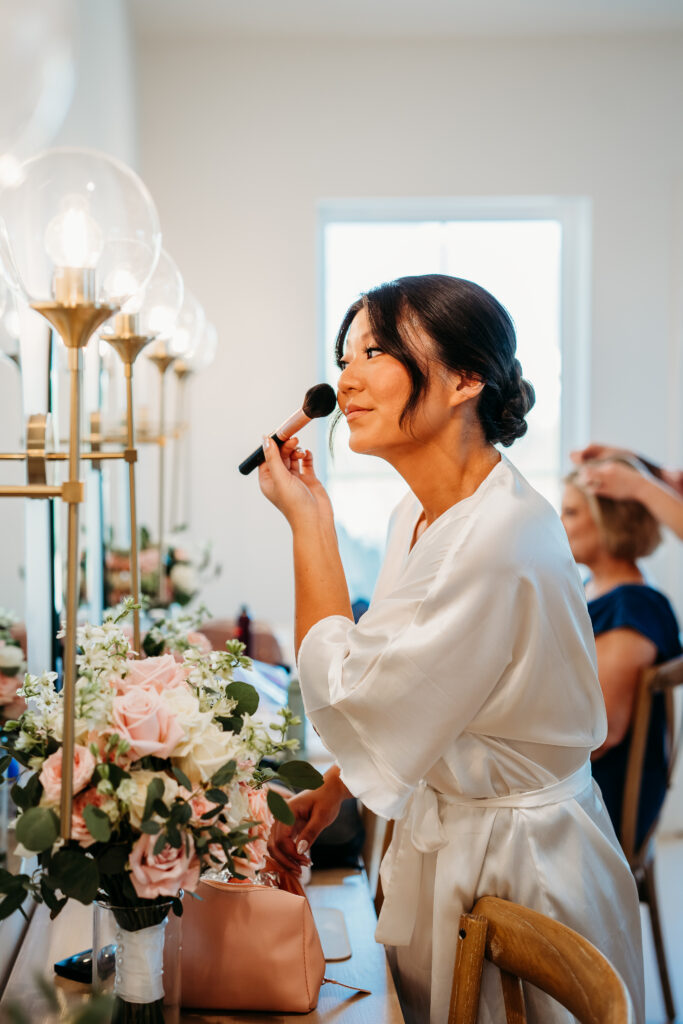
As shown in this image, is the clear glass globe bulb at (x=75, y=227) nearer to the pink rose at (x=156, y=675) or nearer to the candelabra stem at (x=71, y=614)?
the candelabra stem at (x=71, y=614)

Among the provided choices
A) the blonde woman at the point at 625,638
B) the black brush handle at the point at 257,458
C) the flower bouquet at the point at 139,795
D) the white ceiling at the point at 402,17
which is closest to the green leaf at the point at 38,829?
the flower bouquet at the point at 139,795

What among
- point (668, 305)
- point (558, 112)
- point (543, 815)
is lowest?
point (543, 815)

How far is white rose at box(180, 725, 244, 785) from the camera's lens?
2.51 feet

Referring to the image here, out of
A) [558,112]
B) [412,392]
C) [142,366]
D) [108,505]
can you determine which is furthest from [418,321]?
[558,112]

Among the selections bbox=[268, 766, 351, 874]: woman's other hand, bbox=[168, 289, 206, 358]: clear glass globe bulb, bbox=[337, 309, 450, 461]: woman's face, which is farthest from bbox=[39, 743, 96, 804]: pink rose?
bbox=[168, 289, 206, 358]: clear glass globe bulb

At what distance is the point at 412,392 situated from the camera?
1091 mm

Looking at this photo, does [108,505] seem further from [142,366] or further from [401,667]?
[401,667]

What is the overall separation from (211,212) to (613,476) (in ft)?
5.85

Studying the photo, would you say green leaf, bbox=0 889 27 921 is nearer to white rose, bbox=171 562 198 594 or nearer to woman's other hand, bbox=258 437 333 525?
woman's other hand, bbox=258 437 333 525

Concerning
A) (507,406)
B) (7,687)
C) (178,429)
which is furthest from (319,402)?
(178,429)

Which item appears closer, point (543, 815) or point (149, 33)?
point (543, 815)

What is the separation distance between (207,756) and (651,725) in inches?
60.7

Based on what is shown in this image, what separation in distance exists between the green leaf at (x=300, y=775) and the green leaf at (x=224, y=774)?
7 cm

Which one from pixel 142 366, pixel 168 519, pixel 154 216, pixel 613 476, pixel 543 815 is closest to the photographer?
pixel 154 216
